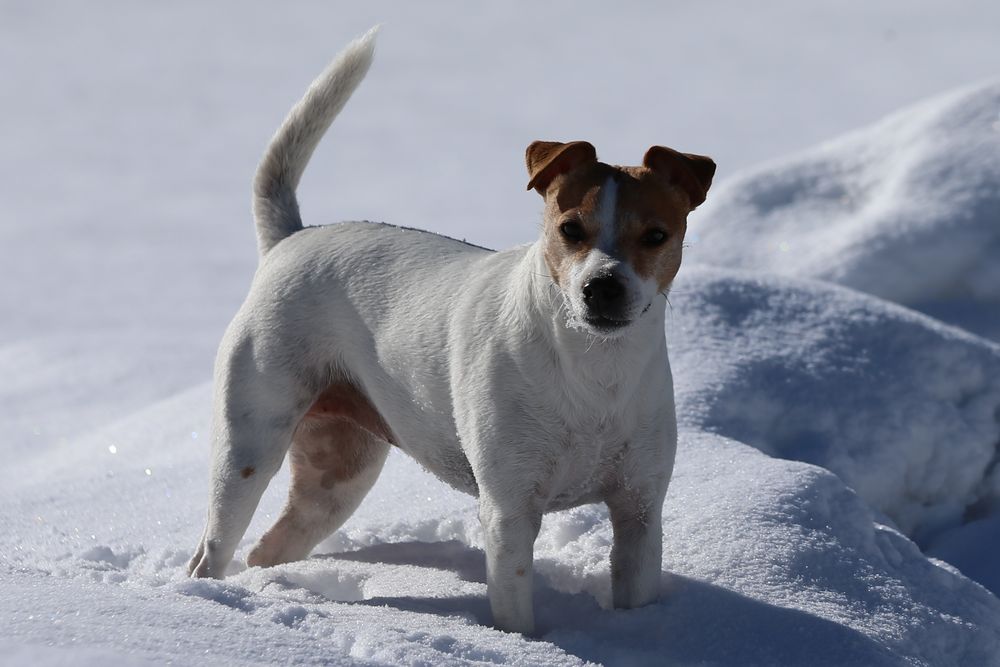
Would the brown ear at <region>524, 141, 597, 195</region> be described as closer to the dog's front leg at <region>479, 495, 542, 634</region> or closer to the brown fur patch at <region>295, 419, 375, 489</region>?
the dog's front leg at <region>479, 495, 542, 634</region>

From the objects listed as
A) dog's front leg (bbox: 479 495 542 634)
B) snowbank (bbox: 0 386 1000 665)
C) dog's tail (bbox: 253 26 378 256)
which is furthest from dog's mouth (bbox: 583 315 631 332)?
dog's tail (bbox: 253 26 378 256)

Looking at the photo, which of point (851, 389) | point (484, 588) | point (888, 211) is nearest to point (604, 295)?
point (484, 588)

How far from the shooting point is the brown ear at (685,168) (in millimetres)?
3443

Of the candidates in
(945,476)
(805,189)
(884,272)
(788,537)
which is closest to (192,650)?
(788,537)

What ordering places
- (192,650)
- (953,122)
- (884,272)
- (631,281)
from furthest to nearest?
(953,122) < (884,272) < (631,281) < (192,650)

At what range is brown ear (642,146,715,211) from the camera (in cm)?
344

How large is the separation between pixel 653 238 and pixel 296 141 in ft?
5.38

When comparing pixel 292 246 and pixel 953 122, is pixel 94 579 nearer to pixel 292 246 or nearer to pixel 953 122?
pixel 292 246

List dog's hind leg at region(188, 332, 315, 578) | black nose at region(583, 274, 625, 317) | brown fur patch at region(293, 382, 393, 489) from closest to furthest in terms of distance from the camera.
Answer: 1. black nose at region(583, 274, 625, 317)
2. dog's hind leg at region(188, 332, 315, 578)
3. brown fur patch at region(293, 382, 393, 489)

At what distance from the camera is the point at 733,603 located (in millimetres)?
3707

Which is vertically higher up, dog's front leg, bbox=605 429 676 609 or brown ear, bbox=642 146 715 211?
brown ear, bbox=642 146 715 211

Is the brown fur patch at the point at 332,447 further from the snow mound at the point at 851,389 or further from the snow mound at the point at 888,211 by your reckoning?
the snow mound at the point at 888,211

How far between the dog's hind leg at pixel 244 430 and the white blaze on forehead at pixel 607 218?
1159mm

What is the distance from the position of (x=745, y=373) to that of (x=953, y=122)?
3629mm
